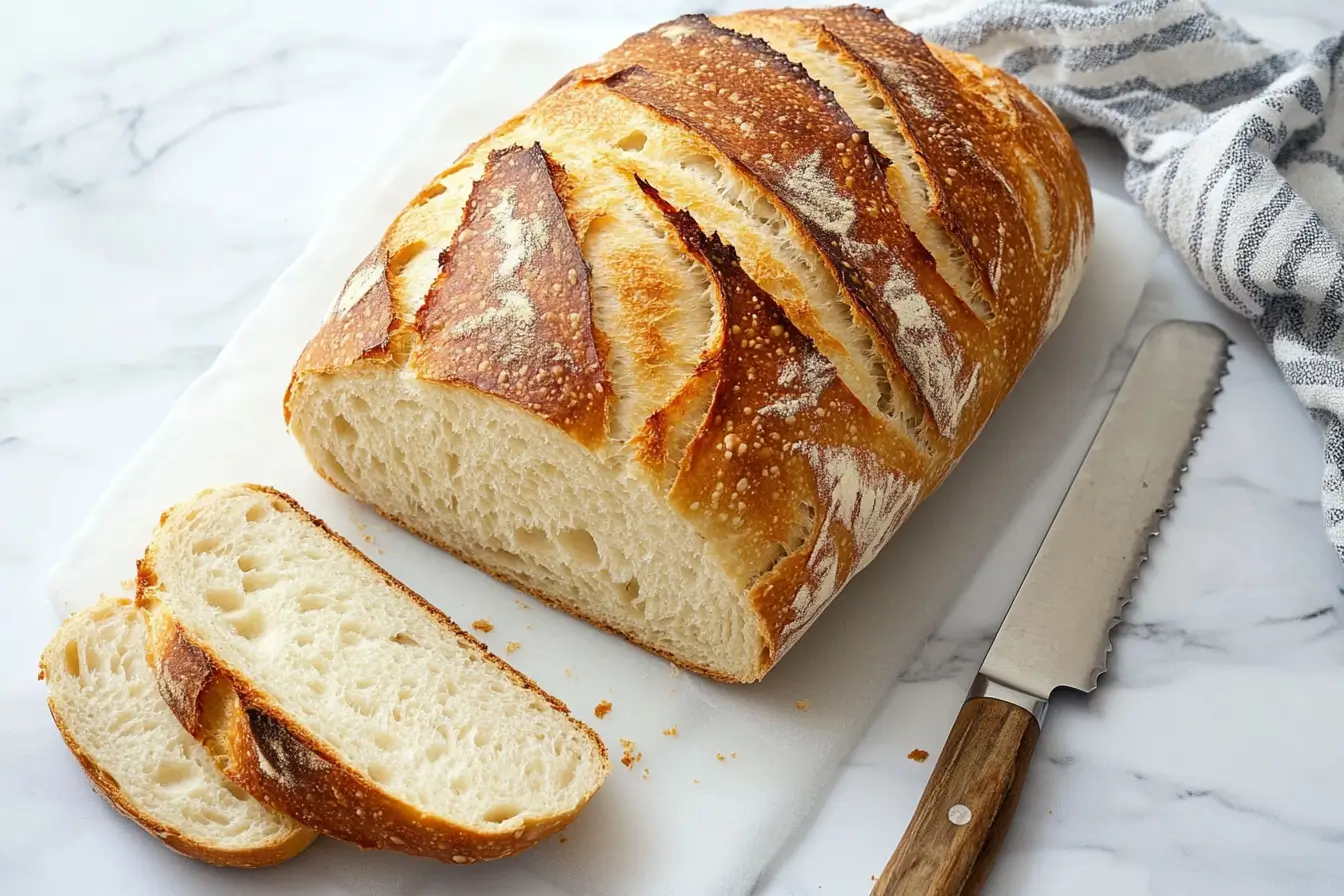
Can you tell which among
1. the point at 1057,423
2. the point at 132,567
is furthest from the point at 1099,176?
the point at 132,567

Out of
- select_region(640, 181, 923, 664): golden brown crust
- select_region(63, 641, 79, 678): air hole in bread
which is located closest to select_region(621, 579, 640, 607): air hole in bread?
select_region(640, 181, 923, 664): golden brown crust

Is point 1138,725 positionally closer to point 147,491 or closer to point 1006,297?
point 1006,297

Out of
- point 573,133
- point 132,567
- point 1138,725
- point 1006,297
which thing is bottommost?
point 1138,725

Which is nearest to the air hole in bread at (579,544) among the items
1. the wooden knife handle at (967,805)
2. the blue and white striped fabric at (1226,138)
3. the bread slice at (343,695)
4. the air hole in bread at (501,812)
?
the bread slice at (343,695)

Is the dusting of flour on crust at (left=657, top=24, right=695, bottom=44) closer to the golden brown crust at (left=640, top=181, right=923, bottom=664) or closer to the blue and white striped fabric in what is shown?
the golden brown crust at (left=640, top=181, right=923, bottom=664)

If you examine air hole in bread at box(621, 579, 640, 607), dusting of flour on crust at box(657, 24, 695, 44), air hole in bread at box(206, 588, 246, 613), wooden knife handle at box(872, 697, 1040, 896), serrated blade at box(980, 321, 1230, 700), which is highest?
dusting of flour on crust at box(657, 24, 695, 44)

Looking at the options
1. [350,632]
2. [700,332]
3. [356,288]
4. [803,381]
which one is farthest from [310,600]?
[803,381]
